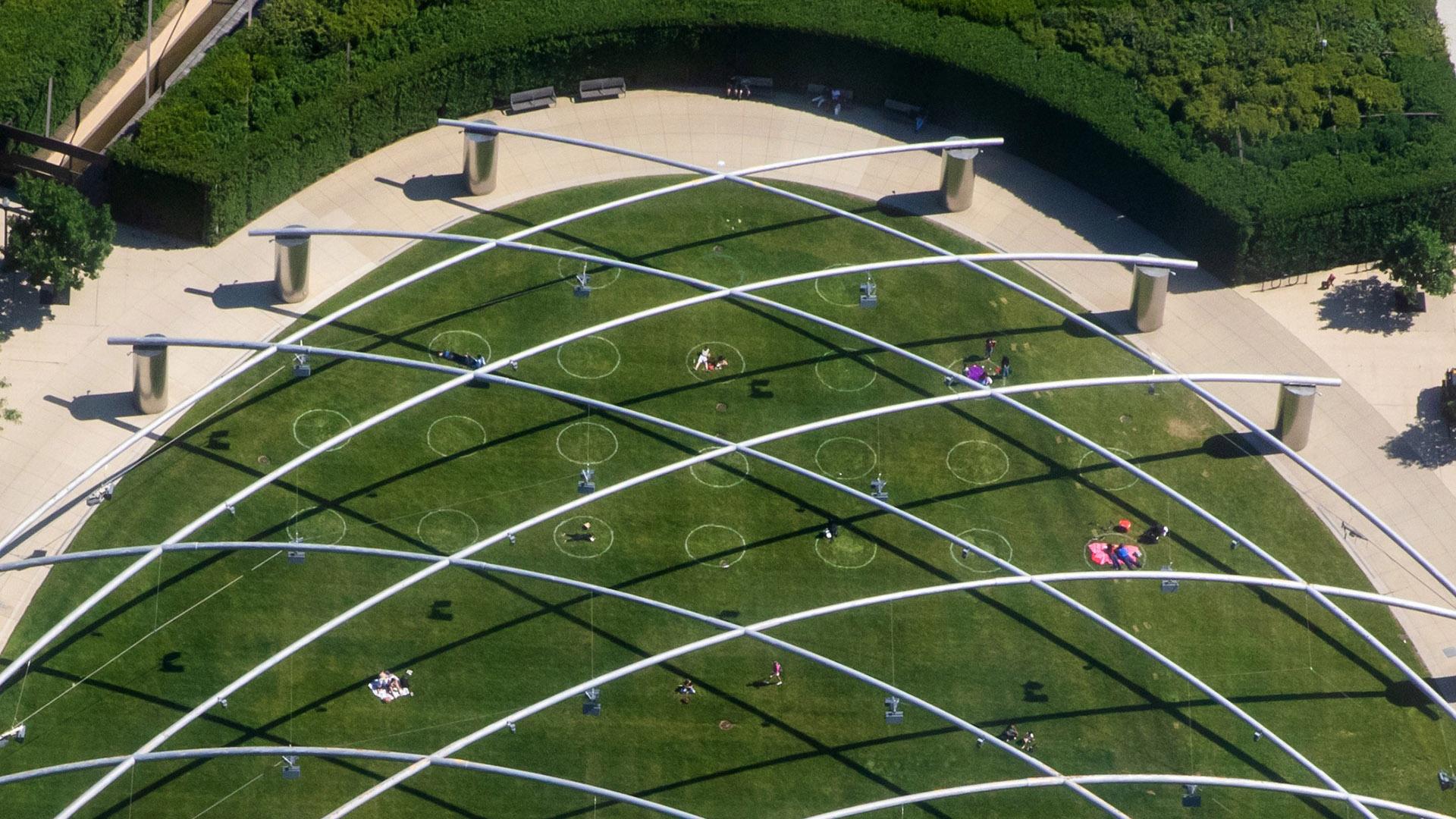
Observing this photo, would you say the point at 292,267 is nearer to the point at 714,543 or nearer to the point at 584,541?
the point at 584,541

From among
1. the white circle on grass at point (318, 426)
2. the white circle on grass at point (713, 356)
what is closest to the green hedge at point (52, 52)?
the white circle on grass at point (318, 426)

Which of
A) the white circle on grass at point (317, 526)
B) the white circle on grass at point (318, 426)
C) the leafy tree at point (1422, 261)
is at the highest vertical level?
the leafy tree at point (1422, 261)

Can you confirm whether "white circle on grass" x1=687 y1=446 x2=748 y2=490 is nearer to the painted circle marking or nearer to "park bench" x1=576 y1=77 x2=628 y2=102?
the painted circle marking

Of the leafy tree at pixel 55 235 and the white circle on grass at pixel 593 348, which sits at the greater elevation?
the leafy tree at pixel 55 235

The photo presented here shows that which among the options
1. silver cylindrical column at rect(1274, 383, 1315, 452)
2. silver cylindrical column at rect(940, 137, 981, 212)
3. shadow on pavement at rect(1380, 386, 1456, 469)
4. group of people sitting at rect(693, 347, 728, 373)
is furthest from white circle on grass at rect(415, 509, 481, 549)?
shadow on pavement at rect(1380, 386, 1456, 469)

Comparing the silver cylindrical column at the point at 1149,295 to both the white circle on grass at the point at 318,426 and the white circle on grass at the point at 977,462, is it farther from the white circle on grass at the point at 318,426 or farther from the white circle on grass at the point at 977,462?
the white circle on grass at the point at 318,426
